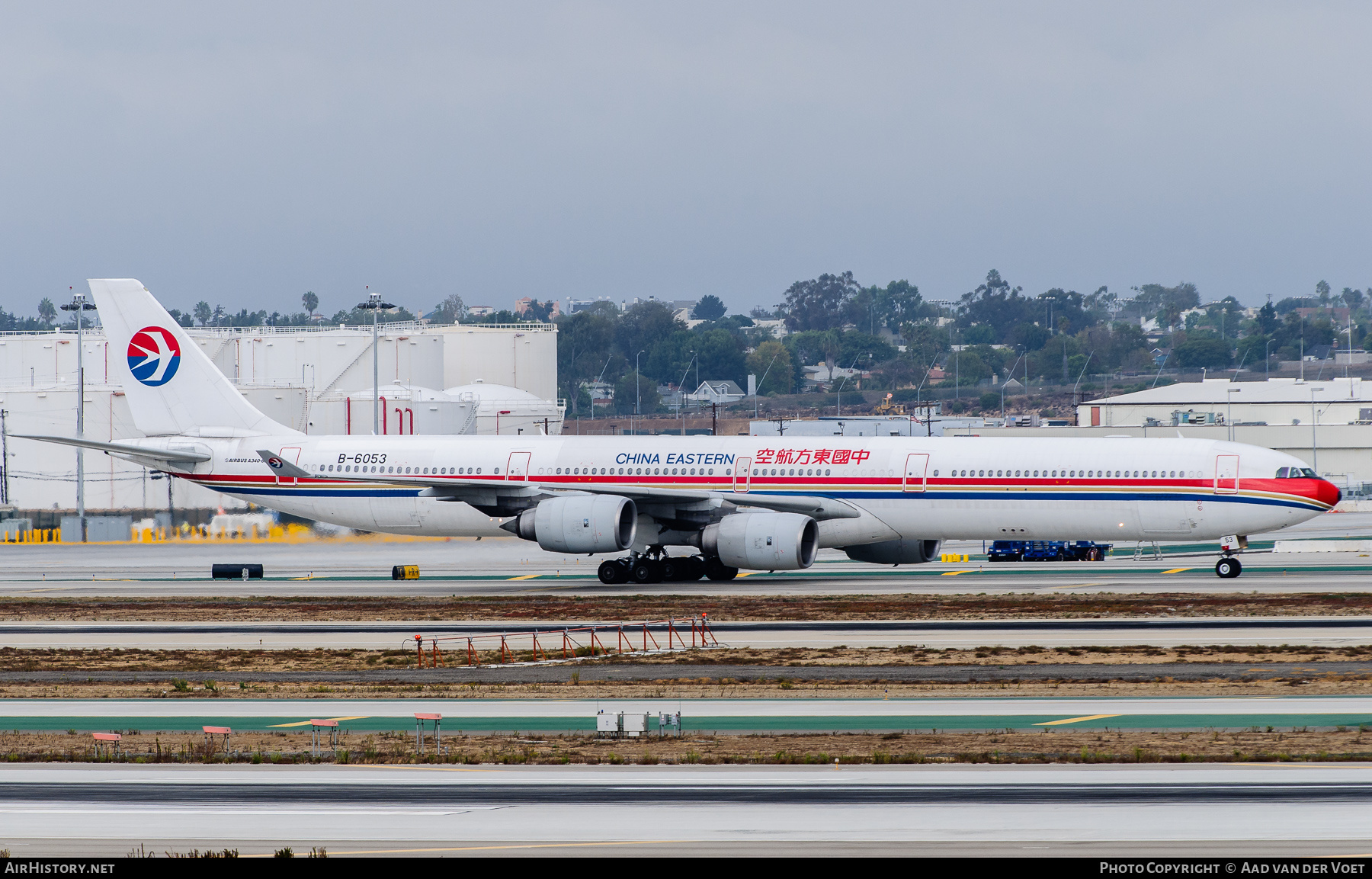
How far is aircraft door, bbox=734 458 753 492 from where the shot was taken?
4919 centimetres

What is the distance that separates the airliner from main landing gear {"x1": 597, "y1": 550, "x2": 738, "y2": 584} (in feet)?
0.18

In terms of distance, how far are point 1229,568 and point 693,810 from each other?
109 ft

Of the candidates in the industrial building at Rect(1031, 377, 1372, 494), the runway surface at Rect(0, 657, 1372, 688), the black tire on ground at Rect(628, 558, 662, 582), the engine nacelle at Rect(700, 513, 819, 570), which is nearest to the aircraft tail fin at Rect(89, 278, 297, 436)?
the black tire on ground at Rect(628, 558, 662, 582)

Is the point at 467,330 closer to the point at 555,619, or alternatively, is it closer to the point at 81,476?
the point at 81,476

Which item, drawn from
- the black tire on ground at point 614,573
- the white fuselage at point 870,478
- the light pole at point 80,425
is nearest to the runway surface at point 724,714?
the white fuselage at point 870,478

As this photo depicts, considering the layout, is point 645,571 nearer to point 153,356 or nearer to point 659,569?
point 659,569

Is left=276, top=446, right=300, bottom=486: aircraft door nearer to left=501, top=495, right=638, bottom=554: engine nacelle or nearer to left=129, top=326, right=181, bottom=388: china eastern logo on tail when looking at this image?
left=129, top=326, right=181, bottom=388: china eastern logo on tail

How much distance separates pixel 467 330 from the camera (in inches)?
5527

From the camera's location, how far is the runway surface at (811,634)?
109 ft

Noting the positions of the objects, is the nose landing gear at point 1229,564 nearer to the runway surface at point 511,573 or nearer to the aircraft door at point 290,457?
the runway surface at point 511,573

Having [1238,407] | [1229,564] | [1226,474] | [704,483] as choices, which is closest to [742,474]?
[704,483]

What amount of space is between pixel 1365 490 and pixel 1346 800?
9415 cm

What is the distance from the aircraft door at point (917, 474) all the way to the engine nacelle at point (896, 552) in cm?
274

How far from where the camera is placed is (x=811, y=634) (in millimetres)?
35656
